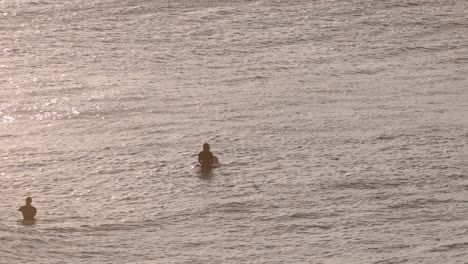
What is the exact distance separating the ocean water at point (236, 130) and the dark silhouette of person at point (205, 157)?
453 millimetres

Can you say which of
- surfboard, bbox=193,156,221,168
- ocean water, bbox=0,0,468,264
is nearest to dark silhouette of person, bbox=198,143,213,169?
surfboard, bbox=193,156,221,168

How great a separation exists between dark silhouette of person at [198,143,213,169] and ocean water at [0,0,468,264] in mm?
453

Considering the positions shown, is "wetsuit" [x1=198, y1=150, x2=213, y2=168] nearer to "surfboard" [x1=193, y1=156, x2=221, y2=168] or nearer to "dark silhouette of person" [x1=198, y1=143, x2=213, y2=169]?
"dark silhouette of person" [x1=198, y1=143, x2=213, y2=169]

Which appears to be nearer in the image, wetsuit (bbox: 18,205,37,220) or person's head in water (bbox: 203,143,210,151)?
wetsuit (bbox: 18,205,37,220)

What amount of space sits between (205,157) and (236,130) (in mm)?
7326

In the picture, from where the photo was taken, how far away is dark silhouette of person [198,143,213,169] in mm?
61125

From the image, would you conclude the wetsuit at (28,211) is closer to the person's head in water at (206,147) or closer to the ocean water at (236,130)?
the ocean water at (236,130)

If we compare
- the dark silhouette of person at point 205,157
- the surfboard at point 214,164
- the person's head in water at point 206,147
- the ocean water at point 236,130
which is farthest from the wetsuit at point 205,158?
the ocean water at point 236,130

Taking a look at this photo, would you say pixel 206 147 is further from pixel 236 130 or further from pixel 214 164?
pixel 236 130

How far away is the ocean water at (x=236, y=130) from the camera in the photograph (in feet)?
175

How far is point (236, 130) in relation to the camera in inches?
2697

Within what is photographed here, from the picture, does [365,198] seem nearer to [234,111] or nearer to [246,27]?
[234,111]

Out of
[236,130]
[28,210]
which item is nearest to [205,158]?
[236,130]

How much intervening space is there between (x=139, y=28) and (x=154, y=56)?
548cm
